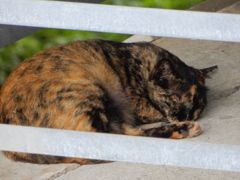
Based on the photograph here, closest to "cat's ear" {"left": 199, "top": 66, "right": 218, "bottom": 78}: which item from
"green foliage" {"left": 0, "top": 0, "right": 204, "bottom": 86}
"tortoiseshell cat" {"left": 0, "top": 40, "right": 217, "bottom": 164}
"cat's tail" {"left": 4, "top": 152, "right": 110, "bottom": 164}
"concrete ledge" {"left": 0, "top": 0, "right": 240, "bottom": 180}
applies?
"tortoiseshell cat" {"left": 0, "top": 40, "right": 217, "bottom": 164}

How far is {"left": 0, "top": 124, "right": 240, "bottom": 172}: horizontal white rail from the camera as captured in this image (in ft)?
5.13

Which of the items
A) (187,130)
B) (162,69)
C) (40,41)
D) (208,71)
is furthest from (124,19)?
(40,41)

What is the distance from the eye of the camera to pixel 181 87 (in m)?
3.74

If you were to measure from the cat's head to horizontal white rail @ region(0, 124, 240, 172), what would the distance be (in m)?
2.12

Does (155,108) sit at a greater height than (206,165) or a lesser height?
lesser

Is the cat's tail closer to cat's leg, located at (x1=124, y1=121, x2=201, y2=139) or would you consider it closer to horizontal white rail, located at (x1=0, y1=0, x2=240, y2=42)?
cat's leg, located at (x1=124, y1=121, x2=201, y2=139)

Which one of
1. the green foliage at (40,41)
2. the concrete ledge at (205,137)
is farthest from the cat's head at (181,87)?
the green foliage at (40,41)

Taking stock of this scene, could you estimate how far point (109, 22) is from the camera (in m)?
1.66

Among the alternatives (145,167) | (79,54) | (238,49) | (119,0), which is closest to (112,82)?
(79,54)

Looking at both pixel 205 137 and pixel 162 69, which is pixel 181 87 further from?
pixel 205 137

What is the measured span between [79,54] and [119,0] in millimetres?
2918

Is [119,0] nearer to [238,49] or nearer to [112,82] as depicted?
[238,49]

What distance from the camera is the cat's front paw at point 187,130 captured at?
3.36 m

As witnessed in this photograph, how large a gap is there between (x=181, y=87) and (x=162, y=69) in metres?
0.24
